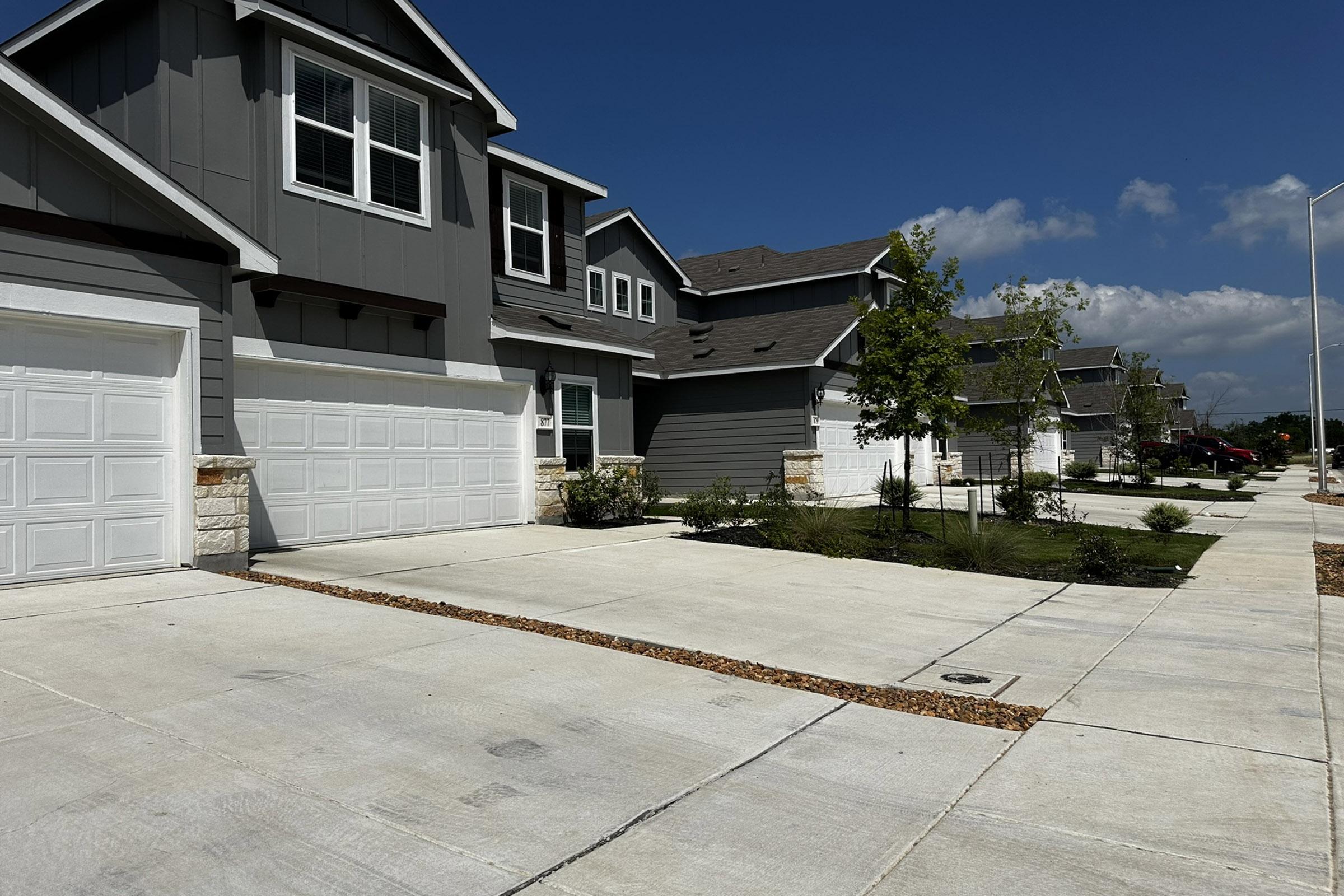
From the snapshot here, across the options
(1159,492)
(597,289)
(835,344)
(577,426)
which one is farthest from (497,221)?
(1159,492)

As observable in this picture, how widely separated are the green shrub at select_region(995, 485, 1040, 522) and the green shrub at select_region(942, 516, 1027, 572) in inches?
198

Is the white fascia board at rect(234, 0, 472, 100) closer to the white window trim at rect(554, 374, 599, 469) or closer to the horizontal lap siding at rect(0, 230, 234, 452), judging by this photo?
the horizontal lap siding at rect(0, 230, 234, 452)

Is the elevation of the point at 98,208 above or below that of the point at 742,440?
above

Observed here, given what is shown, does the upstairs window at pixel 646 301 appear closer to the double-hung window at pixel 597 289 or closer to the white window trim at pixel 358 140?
the double-hung window at pixel 597 289

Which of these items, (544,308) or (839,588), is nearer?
(839,588)

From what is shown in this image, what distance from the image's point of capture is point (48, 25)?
11922 mm

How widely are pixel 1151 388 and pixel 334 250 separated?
26398 millimetres

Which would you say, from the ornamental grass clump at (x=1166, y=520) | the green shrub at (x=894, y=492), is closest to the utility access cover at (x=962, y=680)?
the green shrub at (x=894, y=492)

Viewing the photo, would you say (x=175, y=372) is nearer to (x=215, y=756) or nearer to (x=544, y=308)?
(x=215, y=756)

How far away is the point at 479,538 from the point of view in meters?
13.4

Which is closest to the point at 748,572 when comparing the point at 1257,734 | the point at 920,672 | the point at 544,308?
the point at 920,672

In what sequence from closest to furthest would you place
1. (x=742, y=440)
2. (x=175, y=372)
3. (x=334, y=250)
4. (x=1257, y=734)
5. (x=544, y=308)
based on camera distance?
(x=1257, y=734)
(x=175, y=372)
(x=334, y=250)
(x=544, y=308)
(x=742, y=440)

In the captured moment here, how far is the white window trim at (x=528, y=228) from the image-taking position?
54.2 feet

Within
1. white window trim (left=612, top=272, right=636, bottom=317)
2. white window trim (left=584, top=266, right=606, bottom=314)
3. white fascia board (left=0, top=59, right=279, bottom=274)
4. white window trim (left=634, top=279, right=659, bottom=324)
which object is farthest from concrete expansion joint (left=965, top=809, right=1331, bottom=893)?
white window trim (left=634, top=279, right=659, bottom=324)
